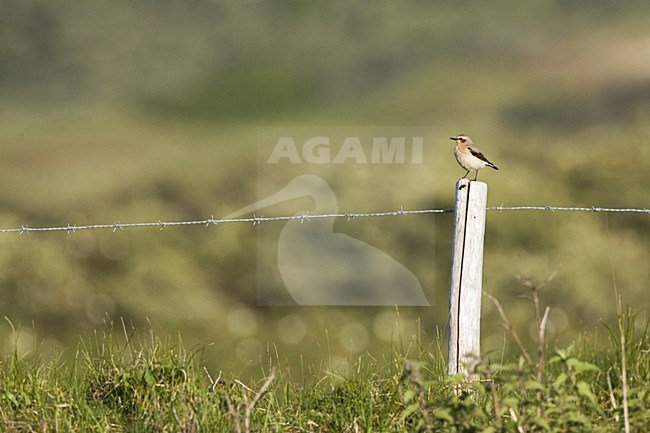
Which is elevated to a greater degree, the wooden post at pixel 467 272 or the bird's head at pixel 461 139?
the bird's head at pixel 461 139

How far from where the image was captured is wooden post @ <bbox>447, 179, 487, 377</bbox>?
5.23 metres

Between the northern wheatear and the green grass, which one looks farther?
the northern wheatear

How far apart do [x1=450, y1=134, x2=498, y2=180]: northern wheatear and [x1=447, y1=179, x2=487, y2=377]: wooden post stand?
4.47ft

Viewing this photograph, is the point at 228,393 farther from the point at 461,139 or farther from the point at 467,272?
the point at 461,139

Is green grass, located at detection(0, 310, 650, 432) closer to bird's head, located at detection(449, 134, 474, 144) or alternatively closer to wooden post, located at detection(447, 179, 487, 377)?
wooden post, located at detection(447, 179, 487, 377)

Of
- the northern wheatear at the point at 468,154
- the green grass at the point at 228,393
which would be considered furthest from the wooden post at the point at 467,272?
the northern wheatear at the point at 468,154

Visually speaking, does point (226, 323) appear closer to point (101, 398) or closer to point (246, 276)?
point (246, 276)

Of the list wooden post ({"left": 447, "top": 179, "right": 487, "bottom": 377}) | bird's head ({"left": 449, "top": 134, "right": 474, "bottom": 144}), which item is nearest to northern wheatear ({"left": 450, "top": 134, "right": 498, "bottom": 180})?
bird's head ({"left": 449, "top": 134, "right": 474, "bottom": 144})

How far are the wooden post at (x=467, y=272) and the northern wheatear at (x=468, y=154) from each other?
4.47 ft

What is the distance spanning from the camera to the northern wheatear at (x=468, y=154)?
662 cm

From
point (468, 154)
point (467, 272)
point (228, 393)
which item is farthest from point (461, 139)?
point (228, 393)

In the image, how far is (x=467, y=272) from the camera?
17.2 ft

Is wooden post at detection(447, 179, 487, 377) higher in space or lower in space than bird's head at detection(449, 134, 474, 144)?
lower

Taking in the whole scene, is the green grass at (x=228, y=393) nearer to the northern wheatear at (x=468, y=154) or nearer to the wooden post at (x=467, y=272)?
the wooden post at (x=467, y=272)
